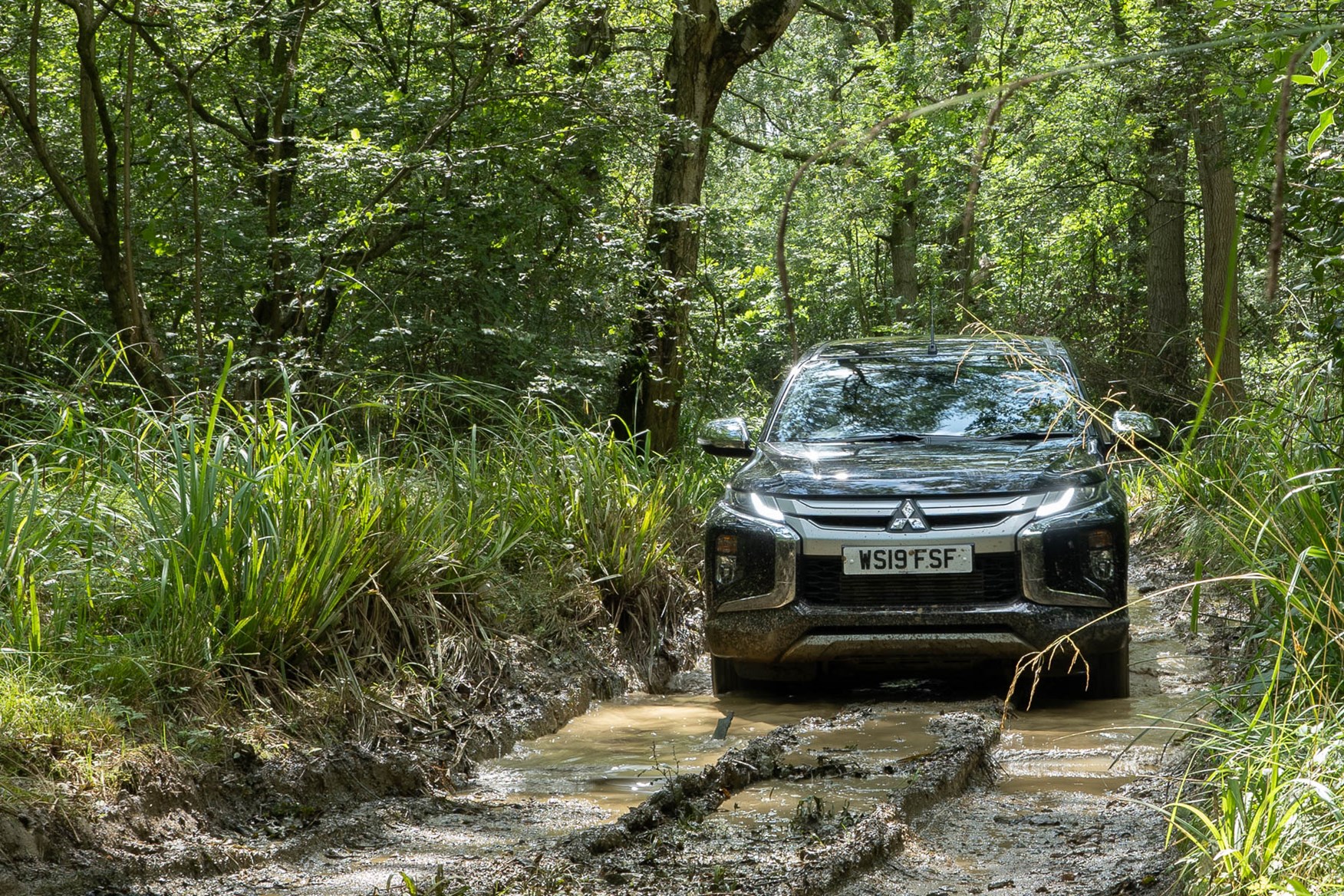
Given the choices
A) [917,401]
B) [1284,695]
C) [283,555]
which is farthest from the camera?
[917,401]

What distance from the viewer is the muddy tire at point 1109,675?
5.72 meters

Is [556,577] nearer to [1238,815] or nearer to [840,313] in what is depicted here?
[1238,815]

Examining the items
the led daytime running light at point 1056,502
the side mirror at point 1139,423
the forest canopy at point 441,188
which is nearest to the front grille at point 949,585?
the led daytime running light at point 1056,502

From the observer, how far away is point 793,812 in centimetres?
400

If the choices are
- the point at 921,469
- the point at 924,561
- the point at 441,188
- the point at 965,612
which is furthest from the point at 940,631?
the point at 441,188

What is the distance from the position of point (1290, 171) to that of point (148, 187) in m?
8.02

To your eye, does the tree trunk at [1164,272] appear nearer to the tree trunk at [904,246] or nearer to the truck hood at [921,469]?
the tree trunk at [904,246]

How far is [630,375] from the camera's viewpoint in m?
11.7

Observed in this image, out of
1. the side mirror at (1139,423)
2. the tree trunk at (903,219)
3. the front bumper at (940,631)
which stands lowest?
the front bumper at (940,631)

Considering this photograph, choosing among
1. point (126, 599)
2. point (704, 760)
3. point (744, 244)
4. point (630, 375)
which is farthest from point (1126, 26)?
point (126, 599)

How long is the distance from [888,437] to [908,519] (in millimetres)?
871

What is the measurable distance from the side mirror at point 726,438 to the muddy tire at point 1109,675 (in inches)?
77.7

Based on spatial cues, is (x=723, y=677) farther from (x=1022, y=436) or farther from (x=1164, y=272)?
(x=1164, y=272)

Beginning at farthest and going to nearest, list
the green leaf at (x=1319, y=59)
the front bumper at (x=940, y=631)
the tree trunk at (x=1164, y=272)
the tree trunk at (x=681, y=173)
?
1. the tree trunk at (x=1164, y=272)
2. the tree trunk at (x=681, y=173)
3. the front bumper at (x=940, y=631)
4. the green leaf at (x=1319, y=59)
